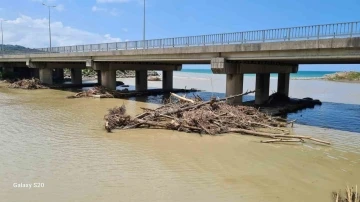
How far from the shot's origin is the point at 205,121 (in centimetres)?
1430

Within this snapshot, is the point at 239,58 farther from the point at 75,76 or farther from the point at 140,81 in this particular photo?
the point at 75,76

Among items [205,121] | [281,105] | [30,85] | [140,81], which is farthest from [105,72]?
[205,121]

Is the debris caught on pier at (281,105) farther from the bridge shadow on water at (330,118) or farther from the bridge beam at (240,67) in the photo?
the bridge beam at (240,67)

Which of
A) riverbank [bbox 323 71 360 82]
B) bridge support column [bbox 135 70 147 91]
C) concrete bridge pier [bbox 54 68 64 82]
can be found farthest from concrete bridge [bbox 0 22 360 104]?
riverbank [bbox 323 71 360 82]

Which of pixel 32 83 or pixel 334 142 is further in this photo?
pixel 32 83

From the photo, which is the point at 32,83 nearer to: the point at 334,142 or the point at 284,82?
the point at 284,82

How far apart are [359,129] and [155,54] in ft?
53.8

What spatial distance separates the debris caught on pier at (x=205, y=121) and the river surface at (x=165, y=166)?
1.97ft

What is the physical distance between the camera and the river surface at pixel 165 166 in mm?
7406

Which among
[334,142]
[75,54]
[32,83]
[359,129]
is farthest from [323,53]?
[32,83]

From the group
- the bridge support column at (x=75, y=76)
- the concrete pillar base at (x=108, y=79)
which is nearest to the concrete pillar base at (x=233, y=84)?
the concrete pillar base at (x=108, y=79)

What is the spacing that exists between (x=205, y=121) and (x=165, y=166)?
5.35m

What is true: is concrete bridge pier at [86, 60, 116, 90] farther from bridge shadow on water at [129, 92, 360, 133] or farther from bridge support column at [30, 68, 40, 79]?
bridge support column at [30, 68, 40, 79]

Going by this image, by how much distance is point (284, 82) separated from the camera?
89.8 ft
